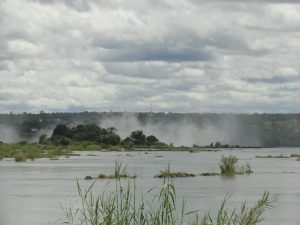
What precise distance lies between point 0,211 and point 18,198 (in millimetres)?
6254

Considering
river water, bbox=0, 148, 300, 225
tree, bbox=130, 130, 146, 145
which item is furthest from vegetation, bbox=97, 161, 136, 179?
tree, bbox=130, 130, 146, 145

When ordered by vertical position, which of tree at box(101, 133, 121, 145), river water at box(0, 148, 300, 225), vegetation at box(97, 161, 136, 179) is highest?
tree at box(101, 133, 121, 145)

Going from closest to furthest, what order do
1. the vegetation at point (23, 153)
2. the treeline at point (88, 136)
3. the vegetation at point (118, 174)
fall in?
the vegetation at point (118, 174)
the vegetation at point (23, 153)
the treeline at point (88, 136)

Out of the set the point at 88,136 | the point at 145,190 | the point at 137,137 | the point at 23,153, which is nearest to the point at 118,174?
the point at 145,190

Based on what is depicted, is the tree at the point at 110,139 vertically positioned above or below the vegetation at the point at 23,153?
above

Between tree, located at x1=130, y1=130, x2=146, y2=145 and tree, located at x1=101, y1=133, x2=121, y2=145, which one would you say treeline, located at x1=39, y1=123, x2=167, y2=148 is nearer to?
tree, located at x1=101, y1=133, x2=121, y2=145

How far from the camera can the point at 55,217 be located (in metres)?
33.6

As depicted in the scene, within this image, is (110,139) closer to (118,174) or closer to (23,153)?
(23,153)

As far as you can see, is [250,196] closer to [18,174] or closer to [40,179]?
[40,179]

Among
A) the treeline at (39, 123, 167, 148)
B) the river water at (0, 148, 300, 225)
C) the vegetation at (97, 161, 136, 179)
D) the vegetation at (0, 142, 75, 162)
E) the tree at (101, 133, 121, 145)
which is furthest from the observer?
the tree at (101, 133, 121, 145)

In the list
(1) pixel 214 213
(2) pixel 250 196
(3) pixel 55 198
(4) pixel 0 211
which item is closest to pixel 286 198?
(2) pixel 250 196

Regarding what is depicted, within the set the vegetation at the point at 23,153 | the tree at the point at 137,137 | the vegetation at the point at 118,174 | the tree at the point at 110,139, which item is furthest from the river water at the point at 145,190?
the tree at the point at 137,137

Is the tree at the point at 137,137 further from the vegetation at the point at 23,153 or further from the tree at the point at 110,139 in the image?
the vegetation at the point at 23,153

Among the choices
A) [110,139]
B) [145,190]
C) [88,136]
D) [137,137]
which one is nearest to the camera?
[145,190]
